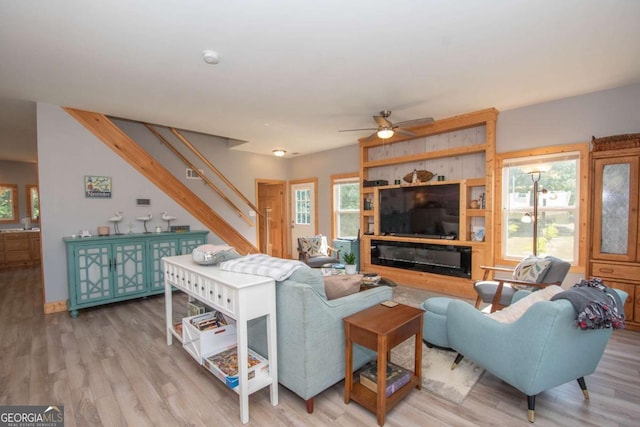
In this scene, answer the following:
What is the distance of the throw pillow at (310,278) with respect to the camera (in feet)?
6.34

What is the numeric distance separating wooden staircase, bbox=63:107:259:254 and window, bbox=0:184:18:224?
5322 millimetres

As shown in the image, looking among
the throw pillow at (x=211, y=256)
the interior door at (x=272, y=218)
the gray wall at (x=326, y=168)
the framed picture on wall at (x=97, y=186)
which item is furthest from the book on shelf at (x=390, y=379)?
the interior door at (x=272, y=218)

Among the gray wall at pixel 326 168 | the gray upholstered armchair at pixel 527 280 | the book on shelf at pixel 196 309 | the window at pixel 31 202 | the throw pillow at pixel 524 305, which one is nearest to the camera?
the throw pillow at pixel 524 305

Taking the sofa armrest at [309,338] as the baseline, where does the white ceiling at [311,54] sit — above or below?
above

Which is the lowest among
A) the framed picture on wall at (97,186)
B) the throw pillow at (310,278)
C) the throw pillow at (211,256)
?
the throw pillow at (310,278)

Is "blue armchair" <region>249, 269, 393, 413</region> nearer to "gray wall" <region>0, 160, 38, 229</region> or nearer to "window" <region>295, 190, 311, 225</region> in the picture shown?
"window" <region>295, 190, 311, 225</region>

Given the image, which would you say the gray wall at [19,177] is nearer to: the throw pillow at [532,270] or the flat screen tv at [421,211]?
Result: the flat screen tv at [421,211]

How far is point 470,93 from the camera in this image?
140 inches

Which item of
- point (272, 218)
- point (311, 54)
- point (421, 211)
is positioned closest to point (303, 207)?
point (272, 218)

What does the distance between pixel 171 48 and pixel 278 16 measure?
1029 mm

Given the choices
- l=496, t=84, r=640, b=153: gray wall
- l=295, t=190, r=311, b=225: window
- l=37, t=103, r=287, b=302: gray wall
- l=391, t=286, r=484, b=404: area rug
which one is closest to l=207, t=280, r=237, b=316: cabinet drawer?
l=391, t=286, r=484, b=404: area rug

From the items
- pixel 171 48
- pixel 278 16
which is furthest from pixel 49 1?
pixel 278 16

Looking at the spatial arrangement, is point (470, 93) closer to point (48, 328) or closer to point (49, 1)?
point (49, 1)

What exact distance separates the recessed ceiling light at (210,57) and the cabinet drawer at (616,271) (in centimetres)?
455
